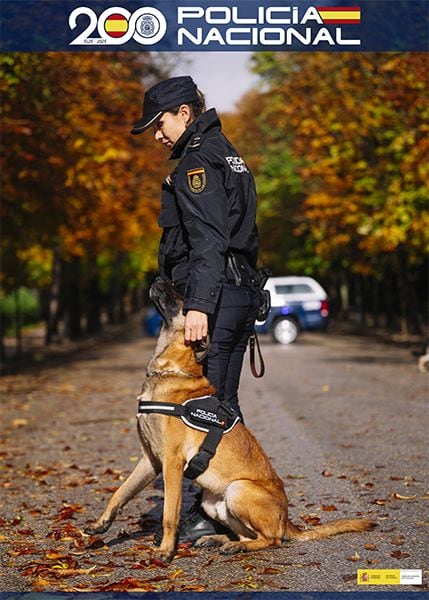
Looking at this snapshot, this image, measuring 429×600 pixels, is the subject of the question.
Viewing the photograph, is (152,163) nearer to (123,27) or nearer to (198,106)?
(123,27)

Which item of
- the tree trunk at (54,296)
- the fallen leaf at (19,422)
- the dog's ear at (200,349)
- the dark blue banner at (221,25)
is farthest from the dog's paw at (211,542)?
the tree trunk at (54,296)

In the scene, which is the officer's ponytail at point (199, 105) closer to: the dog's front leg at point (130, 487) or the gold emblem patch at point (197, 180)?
the gold emblem patch at point (197, 180)

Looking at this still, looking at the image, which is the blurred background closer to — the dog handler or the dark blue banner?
the dark blue banner

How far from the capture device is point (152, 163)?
37.0 metres

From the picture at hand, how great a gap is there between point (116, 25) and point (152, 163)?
28.9 metres

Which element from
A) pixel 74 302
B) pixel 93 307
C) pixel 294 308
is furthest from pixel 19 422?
pixel 93 307

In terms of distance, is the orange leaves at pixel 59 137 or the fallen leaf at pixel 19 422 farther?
the orange leaves at pixel 59 137

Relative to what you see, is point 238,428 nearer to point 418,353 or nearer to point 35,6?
point 35,6

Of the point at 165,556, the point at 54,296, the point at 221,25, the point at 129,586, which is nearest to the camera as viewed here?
the point at 129,586

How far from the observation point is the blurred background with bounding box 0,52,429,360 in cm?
2086

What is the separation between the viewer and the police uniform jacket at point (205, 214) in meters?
5.67

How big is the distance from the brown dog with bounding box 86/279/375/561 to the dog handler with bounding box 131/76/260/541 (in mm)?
175

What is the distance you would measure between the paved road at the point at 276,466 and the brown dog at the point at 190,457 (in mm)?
157

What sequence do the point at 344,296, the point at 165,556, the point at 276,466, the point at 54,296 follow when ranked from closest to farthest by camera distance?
1. the point at 165,556
2. the point at 276,466
3. the point at 54,296
4. the point at 344,296
